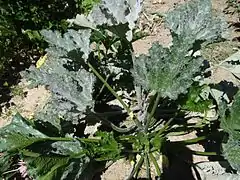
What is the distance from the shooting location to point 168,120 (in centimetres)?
208

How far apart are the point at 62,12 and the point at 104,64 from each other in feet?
3.99

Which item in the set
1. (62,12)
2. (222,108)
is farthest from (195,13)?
(62,12)

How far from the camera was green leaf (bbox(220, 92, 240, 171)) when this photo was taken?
1.67 metres

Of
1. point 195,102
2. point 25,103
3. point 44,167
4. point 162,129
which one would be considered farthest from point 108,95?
point 25,103

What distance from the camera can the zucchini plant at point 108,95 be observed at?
177cm

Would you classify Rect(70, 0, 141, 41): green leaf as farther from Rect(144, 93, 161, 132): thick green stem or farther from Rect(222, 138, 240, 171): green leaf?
Rect(222, 138, 240, 171): green leaf

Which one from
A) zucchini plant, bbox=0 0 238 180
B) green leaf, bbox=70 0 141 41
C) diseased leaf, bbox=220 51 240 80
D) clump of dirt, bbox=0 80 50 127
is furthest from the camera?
clump of dirt, bbox=0 80 50 127

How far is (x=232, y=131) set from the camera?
168cm

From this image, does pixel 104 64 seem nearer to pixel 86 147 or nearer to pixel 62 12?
pixel 86 147

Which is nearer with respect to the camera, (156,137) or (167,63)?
(167,63)

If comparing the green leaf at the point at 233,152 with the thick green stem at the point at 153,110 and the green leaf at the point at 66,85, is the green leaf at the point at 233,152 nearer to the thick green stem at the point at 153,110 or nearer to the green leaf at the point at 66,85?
the thick green stem at the point at 153,110

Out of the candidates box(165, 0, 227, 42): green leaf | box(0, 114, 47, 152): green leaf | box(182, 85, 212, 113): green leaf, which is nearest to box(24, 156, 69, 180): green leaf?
box(0, 114, 47, 152): green leaf

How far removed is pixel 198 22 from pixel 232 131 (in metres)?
0.42

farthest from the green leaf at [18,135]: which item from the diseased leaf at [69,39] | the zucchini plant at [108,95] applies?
the diseased leaf at [69,39]
